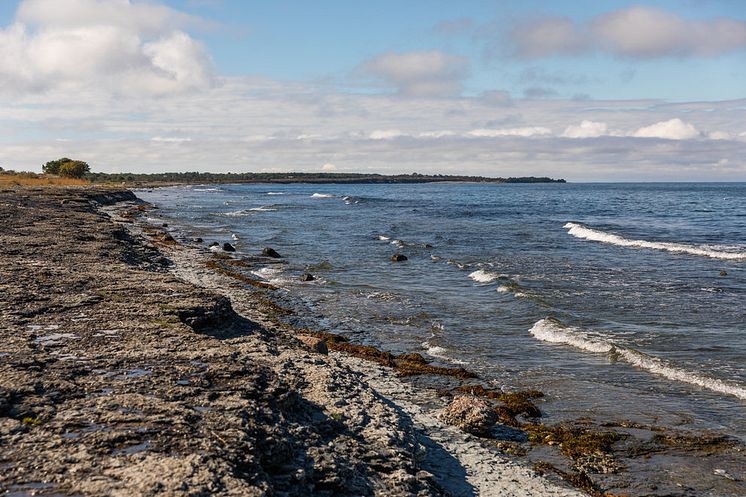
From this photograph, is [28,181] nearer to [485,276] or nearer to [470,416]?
[485,276]

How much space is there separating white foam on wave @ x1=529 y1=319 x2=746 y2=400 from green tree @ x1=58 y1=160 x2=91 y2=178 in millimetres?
142661

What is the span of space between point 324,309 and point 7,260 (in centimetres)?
1069

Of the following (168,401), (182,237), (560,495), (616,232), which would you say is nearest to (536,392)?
(560,495)

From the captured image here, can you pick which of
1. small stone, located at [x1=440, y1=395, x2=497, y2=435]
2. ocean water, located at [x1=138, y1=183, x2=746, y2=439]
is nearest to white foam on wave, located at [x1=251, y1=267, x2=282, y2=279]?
ocean water, located at [x1=138, y1=183, x2=746, y2=439]

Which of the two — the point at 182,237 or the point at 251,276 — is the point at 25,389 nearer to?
the point at 251,276

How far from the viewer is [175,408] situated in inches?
326

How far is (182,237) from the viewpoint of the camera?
147 feet

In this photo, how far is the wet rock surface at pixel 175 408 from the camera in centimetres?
668

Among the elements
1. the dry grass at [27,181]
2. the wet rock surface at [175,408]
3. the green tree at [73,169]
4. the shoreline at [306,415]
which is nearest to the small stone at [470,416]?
the shoreline at [306,415]

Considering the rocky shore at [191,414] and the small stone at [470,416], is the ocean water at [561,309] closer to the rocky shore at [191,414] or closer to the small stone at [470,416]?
the small stone at [470,416]

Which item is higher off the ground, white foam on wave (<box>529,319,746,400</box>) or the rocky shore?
the rocky shore

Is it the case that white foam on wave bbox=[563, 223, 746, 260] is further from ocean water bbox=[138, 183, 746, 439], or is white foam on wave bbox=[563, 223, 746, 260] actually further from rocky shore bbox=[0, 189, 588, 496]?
rocky shore bbox=[0, 189, 588, 496]

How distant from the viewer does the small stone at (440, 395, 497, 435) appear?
11320 mm

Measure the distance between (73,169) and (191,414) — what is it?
150m
